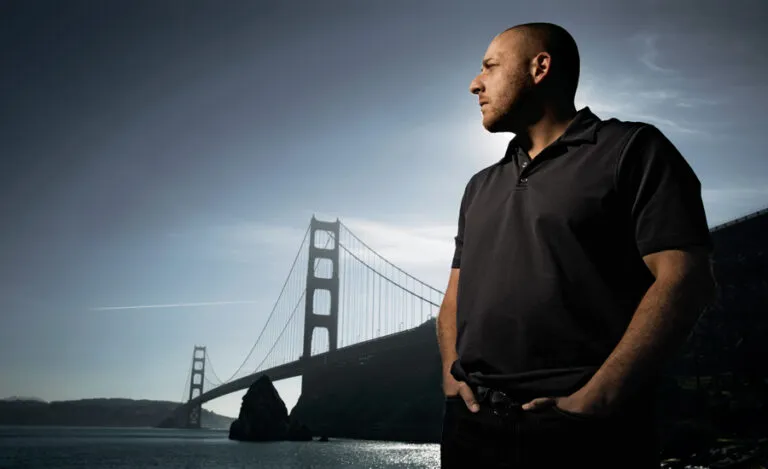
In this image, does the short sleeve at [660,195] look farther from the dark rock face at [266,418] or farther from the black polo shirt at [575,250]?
the dark rock face at [266,418]

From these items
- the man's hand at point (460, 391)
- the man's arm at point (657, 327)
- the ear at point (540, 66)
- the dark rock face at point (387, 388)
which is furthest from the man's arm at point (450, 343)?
the dark rock face at point (387, 388)

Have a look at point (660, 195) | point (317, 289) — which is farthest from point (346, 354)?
point (660, 195)

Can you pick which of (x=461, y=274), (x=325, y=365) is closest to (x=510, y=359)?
(x=461, y=274)

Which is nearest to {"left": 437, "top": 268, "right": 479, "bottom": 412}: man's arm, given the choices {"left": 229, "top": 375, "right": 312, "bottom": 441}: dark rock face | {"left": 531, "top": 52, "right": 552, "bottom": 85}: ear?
{"left": 531, "top": 52, "right": 552, "bottom": 85}: ear

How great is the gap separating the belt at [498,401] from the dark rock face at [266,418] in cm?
6414

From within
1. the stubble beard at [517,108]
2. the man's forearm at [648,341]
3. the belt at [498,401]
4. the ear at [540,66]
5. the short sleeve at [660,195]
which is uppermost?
the ear at [540,66]

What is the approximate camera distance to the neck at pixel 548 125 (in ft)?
5.27

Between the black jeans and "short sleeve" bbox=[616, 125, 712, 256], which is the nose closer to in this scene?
"short sleeve" bbox=[616, 125, 712, 256]

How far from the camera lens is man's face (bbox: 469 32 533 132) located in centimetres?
160

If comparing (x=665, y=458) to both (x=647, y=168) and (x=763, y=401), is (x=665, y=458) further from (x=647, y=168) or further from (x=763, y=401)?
(x=647, y=168)

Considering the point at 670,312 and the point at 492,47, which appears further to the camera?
the point at 492,47

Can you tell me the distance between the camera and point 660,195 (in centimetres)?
129

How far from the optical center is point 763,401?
33.6m

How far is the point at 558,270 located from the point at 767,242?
46096mm
